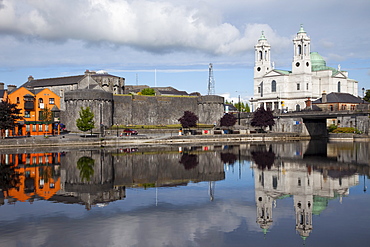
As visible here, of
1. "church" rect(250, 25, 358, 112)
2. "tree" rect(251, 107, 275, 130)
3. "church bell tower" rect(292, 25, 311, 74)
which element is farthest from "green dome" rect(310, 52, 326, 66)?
"tree" rect(251, 107, 275, 130)

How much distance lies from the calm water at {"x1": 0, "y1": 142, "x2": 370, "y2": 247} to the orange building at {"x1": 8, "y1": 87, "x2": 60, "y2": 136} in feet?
97.0

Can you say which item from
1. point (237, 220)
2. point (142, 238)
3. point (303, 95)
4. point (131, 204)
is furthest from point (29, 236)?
point (303, 95)

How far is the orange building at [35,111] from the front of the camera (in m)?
62.5

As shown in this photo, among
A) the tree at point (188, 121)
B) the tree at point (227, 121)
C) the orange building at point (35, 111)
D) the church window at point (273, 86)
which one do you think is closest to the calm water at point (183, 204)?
the orange building at point (35, 111)

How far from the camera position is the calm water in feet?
47.4

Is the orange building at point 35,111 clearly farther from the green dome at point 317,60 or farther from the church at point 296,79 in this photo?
the green dome at point 317,60

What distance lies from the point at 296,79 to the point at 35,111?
63.2 m

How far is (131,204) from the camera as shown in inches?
771

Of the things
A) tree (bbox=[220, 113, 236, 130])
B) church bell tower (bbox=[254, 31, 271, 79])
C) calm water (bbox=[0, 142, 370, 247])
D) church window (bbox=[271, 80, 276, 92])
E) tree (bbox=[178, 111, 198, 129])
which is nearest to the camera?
calm water (bbox=[0, 142, 370, 247])

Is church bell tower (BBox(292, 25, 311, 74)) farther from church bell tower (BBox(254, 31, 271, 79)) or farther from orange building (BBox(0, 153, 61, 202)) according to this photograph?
orange building (BBox(0, 153, 61, 202))

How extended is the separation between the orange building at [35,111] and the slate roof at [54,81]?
9.57 meters

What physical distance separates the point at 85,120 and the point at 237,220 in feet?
160

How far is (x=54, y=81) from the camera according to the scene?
87.6 metres

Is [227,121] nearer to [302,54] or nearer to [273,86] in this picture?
[273,86]
